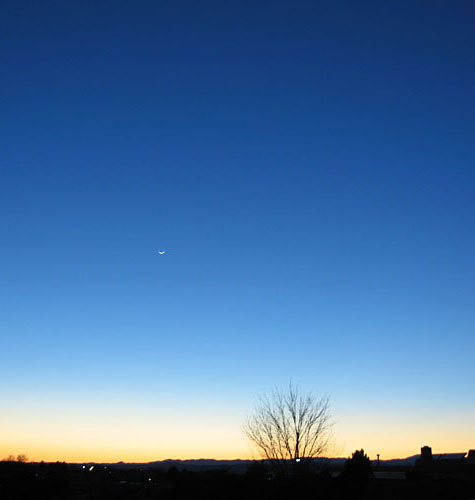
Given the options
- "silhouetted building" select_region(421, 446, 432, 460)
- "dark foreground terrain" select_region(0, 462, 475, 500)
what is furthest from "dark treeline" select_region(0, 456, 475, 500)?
"silhouetted building" select_region(421, 446, 432, 460)

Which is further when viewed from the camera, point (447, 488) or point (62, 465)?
point (62, 465)

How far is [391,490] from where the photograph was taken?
4028 centimetres

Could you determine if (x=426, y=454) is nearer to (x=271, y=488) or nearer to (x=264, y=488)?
(x=264, y=488)

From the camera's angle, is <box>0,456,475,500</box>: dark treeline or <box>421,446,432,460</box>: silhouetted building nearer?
<box>0,456,475,500</box>: dark treeline

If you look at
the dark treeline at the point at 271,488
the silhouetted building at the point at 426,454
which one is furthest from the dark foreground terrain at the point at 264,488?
the silhouetted building at the point at 426,454

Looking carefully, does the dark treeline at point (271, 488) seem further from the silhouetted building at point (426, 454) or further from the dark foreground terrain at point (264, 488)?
the silhouetted building at point (426, 454)

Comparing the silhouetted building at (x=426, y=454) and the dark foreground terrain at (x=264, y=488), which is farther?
the silhouetted building at (x=426, y=454)

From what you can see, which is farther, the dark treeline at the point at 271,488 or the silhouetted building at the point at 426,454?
the silhouetted building at the point at 426,454

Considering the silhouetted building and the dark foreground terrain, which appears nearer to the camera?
the dark foreground terrain

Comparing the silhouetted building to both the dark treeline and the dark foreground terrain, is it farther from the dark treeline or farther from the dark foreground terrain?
the dark treeline

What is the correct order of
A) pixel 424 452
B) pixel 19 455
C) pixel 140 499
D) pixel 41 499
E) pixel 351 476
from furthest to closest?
1. pixel 19 455
2. pixel 424 452
3. pixel 140 499
4. pixel 41 499
5. pixel 351 476

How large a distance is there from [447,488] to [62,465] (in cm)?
5856

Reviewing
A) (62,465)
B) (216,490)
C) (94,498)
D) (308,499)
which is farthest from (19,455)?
(308,499)

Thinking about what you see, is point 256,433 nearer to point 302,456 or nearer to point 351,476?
point 302,456
